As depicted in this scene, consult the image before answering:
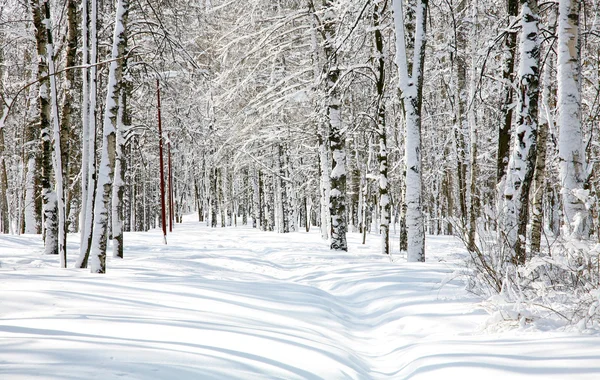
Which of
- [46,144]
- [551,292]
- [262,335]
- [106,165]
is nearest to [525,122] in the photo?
[551,292]

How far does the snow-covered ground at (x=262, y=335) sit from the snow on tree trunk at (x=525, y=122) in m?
1.37

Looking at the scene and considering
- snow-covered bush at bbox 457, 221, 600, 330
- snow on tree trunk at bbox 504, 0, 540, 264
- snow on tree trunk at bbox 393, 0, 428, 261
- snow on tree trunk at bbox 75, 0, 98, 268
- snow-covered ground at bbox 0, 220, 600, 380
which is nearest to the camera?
snow-covered ground at bbox 0, 220, 600, 380

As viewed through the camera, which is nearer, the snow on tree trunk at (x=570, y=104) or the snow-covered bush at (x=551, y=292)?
the snow-covered bush at (x=551, y=292)

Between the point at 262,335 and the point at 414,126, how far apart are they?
6.04m

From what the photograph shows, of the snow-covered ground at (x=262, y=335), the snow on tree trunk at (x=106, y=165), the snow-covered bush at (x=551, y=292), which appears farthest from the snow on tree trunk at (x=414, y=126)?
the snow on tree trunk at (x=106, y=165)

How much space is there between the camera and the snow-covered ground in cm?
→ 261

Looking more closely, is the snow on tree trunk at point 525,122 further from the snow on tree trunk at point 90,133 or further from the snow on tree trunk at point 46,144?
the snow on tree trunk at point 46,144

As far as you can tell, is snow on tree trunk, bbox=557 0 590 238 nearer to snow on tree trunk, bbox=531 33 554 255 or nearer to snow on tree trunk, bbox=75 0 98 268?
snow on tree trunk, bbox=531 33 554 255

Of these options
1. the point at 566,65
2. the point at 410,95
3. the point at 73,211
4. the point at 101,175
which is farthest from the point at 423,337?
the point at 73,211

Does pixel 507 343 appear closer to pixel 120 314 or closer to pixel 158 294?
pixel 120 314

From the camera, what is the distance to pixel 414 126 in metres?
8.53

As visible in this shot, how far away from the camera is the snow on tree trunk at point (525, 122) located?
5914 millimetres

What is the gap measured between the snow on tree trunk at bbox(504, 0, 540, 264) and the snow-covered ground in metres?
1.37

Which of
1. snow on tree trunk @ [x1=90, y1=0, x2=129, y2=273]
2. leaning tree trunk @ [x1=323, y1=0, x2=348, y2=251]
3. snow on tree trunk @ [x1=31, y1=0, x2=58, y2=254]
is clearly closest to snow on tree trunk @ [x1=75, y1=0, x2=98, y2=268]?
snow on tree trunk @ [x1=90, y1=0, x2=129, y2=273]
